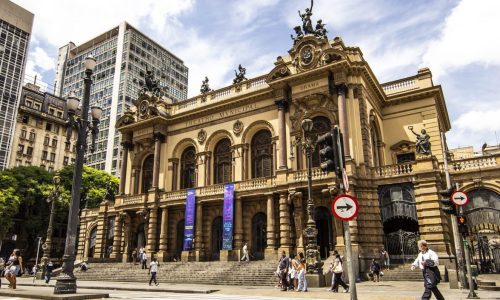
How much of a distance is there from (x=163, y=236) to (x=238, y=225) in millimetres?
7247

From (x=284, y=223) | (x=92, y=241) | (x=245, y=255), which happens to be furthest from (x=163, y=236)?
(x=92, y=241)

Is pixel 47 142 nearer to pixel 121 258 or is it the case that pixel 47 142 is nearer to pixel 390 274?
pixel 121 258

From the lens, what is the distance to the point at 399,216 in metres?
24.2

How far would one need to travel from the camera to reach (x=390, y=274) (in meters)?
21.7

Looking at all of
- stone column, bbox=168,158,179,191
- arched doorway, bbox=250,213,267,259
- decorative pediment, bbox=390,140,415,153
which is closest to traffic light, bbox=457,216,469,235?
decorative pediment, bbox=390,140,415,153

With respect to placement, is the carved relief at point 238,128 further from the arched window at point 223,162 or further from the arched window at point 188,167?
the arched window at point 188,167

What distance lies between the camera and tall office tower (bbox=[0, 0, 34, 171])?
57.3 metres

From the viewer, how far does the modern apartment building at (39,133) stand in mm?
60375

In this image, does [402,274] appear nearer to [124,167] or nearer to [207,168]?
[207,168]

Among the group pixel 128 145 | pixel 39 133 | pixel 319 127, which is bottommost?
pixel 319 127

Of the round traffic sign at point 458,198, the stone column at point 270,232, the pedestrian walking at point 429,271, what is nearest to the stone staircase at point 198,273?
the stone column at point 270,232

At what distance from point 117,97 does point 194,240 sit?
49844 mm

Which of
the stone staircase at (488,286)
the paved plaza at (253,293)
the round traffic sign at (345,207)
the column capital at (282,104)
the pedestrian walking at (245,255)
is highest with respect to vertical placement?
the column capital at (282,104)

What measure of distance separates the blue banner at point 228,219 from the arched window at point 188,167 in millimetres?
6048
